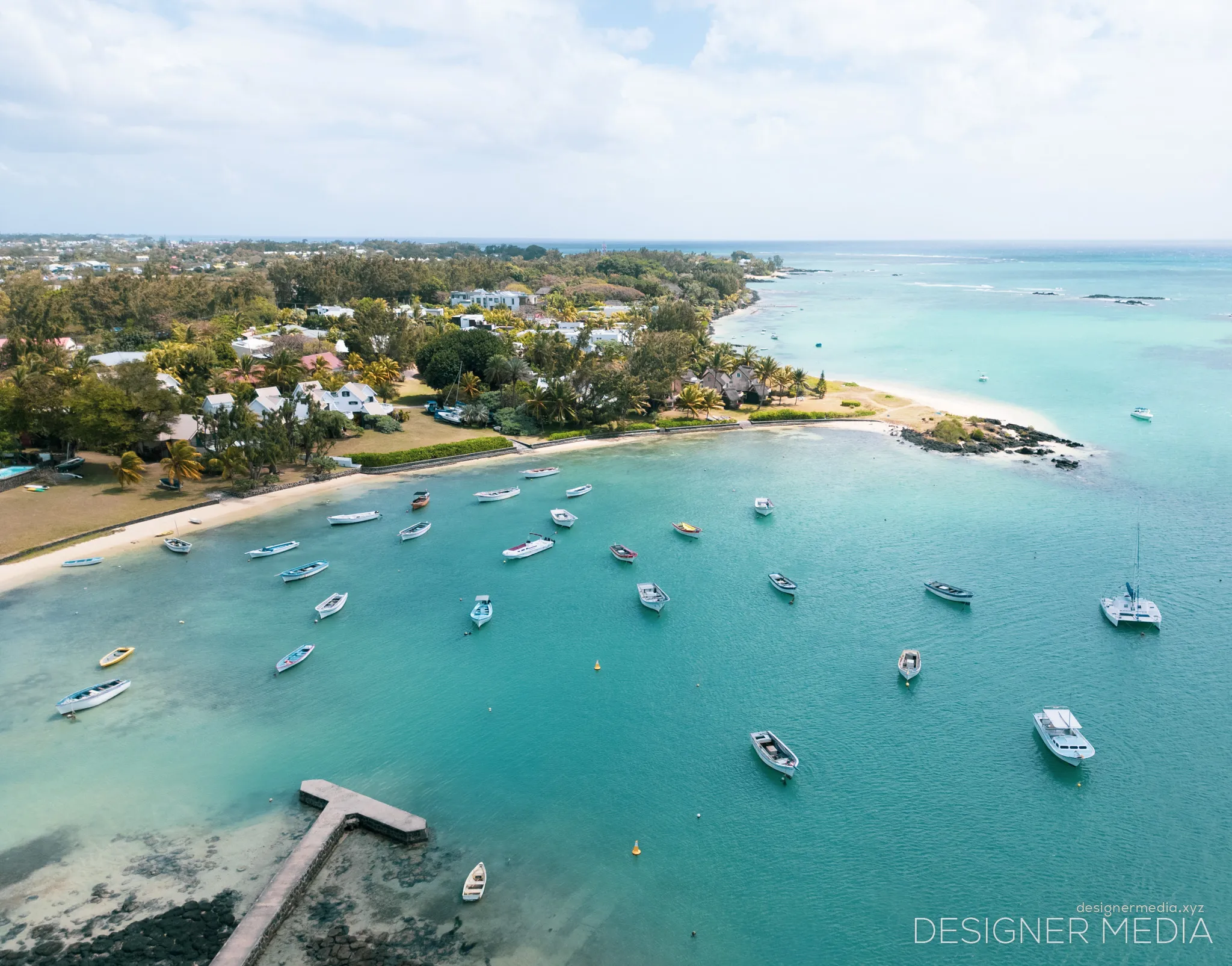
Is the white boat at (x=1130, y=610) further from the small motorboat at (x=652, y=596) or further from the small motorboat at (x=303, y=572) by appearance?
the small motorboat at (x=303, y=572)

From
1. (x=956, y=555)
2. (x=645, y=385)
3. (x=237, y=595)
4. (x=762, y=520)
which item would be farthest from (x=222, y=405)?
(x=956, y=555)

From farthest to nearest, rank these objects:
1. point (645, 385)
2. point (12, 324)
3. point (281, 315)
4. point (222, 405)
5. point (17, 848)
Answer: point (281, 315), point (12, 324), point (645, 385), point (222, 405), point (17, 848)

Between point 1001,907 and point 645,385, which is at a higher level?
point 645,385

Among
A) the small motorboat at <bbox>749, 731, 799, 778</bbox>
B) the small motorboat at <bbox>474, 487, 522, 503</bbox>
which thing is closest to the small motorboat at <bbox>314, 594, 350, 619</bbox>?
the small motorboat at <bbox>474, 487, 522, 503</bbox>

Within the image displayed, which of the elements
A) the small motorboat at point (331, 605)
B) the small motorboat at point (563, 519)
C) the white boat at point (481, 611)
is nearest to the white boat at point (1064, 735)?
the white boat at point (481, 611)

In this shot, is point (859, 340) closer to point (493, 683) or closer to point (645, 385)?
point (645, 385)

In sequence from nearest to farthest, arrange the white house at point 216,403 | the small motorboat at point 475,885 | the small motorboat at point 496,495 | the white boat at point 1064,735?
1. the small motorboat at point 475,885
2. the white boat at point 1064,735
3. the small motorboat at point 496,495
4. the white house at point 216,403

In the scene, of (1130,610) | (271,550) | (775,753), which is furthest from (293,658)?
(1130,610)
